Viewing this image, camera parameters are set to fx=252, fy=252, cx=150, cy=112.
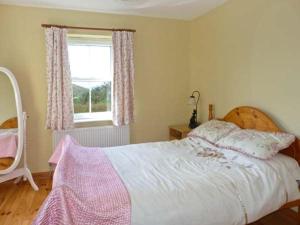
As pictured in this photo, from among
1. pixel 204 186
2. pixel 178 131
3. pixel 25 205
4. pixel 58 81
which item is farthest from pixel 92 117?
pixel 204 186

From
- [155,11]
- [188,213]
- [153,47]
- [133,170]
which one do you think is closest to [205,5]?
[155,11]

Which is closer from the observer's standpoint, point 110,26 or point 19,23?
point 19,23

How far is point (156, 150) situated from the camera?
284 centimetres

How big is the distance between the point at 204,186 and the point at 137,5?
8.41ft

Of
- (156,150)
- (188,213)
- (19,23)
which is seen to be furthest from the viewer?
(19,23)

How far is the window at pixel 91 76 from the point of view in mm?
3719

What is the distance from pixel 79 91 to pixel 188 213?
266cm

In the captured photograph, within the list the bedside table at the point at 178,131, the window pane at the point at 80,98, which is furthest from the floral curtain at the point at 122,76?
the bedside table at the point at 178,131

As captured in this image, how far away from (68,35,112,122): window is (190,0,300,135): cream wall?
1.47 m

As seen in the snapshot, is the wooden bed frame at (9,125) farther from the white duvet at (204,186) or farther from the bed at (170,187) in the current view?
the white duvet at (204,186)

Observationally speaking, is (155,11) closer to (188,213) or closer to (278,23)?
(278,23)

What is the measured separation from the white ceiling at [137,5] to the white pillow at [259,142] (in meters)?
1.80

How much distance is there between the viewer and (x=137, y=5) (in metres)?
3.39

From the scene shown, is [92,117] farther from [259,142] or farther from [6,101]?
[259,142]
